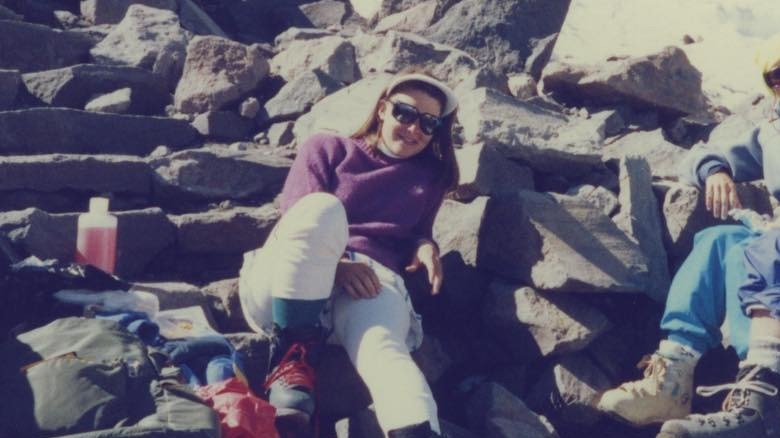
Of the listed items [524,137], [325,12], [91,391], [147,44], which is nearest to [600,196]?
[524,137]

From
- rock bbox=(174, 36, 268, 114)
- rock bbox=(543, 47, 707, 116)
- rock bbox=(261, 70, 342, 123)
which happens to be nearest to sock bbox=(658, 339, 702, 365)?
rock bbox=(543, 47, 707, 116)

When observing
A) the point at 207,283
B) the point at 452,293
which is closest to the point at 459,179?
the point at 452,293

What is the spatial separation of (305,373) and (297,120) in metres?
2.46

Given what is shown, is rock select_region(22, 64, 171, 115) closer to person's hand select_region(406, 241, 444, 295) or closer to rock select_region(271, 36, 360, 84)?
rock select_region(271, 36, 360, 84)

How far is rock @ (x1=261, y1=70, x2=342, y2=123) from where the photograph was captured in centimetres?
603

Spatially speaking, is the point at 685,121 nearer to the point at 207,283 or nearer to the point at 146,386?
the point at 207,283

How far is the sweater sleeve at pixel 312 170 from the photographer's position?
419cm

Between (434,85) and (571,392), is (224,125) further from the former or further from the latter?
(571,392)

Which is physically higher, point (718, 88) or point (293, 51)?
point (293, 51)

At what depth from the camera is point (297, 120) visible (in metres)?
5.85

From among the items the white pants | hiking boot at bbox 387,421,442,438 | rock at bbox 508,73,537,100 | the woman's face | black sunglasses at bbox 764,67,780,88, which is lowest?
rock at bbox 508,73,537,100

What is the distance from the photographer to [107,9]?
7926 mm

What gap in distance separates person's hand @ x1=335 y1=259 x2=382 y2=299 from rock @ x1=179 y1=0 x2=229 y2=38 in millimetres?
4746

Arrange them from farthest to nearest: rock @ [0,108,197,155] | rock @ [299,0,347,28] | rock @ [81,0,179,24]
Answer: rock @ [299,0,347,28]
rock @ [81,0,179,24]
rock @ [0,108,197,155]
